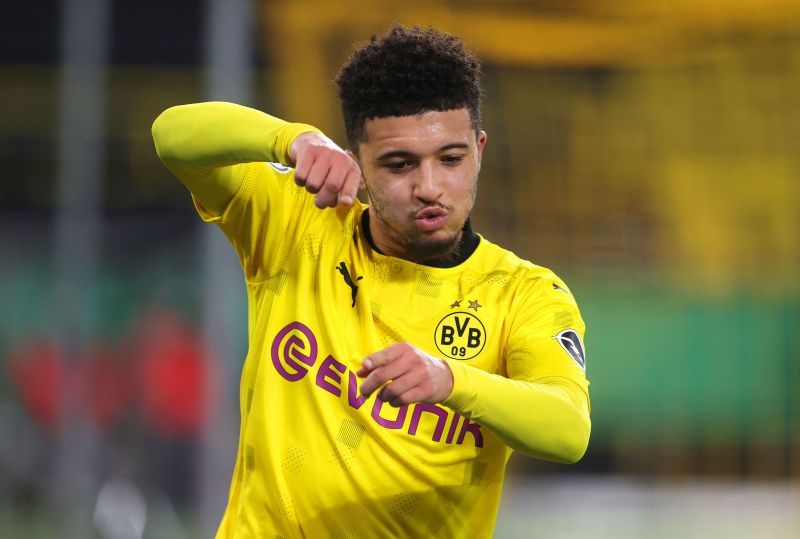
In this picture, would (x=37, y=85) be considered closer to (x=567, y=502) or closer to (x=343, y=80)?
(x=567, y=502)

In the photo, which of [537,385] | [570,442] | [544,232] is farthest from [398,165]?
[544,232]

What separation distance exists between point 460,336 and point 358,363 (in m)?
0.21

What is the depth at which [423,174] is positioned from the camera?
239 cm

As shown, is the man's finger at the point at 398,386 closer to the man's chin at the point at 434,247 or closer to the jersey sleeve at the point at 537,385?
the jersey sleeve at the point at 537,385

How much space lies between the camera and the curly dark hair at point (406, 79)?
2.46m

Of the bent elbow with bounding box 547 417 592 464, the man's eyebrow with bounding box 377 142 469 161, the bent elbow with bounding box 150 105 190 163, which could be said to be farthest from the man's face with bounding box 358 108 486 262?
the bent elbow with bounding box 547 417 592 464

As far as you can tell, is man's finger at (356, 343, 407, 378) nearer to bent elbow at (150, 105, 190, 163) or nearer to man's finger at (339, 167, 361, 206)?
man's finger at (339, 167, 361, 206)

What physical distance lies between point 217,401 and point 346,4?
279cm

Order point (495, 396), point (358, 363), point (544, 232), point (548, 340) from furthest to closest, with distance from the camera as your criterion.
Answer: point (544, 232)
point (358, 363)
point (548, 340)
point (495, 396)

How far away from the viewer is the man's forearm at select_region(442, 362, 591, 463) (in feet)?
6.71

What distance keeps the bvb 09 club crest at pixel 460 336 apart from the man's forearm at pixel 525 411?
10.1 inches

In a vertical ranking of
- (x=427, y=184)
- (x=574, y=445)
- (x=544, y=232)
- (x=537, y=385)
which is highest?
(x=544, y=232)

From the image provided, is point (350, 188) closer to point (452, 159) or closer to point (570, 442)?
point (452, 159)

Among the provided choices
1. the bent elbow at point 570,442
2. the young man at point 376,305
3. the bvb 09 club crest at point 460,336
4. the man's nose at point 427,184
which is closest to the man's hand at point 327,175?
the young man at point 376,305
